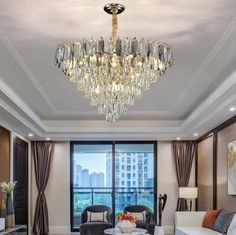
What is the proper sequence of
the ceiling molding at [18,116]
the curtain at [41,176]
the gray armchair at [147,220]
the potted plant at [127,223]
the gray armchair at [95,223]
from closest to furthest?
the ceiling molding at [18,116]
the potted plant at [127,223]
the gray armchair at [95,223]
the gray armchair at [147,220]
the curtain at [41,176]

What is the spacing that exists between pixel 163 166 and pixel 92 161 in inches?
76.7

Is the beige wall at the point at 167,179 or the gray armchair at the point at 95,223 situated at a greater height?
the beige wall at the point at 167,179

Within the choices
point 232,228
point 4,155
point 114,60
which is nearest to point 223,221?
point 232,228

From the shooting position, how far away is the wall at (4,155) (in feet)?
28.0

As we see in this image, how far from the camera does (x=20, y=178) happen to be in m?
10.2

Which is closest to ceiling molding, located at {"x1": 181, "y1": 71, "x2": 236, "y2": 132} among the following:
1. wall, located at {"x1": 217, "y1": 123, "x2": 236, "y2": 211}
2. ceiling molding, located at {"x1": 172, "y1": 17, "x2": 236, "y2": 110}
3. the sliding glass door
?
ceiling molding, located at {"x1": 172, "y1": 17, "x2": 236, "y2": 110}

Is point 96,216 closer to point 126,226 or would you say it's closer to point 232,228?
point 126,226

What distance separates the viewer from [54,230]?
11.2 m

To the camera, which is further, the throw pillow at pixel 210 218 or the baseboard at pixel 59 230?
the baseboard at pixel 59 230

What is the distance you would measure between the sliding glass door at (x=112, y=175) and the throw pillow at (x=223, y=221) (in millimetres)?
4017

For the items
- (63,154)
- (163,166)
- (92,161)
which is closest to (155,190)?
(163,166)

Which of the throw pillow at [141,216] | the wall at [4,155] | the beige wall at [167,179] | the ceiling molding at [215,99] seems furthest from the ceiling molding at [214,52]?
the beige wall at [167,179]

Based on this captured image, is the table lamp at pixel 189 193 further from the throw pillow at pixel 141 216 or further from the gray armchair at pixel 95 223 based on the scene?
the gray armchair at pixel 95 223

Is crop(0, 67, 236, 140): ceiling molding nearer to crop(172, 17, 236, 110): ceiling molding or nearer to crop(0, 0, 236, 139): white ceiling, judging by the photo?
crop(0, 0, 236, 139): white ceiling
